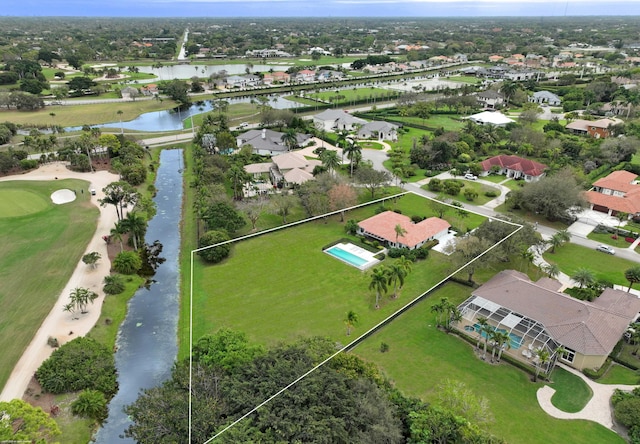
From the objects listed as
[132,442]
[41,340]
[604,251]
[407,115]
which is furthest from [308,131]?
[132,442]

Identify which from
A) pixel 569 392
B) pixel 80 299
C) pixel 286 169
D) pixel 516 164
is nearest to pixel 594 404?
pixel 569 392

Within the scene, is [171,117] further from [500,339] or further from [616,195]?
[500,339]

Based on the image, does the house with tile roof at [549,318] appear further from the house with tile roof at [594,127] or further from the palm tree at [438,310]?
the house with tile roof at [594,127]

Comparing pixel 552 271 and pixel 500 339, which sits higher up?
pixel 500 339

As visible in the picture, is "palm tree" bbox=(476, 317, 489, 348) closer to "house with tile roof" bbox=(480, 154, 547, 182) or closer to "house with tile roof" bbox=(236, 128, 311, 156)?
"house with tile roof" bbox=(480, 154, 547, 182)

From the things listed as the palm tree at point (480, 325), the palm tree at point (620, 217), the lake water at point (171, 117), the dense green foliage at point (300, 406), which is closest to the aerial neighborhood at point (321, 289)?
the dense green foliage at point (300, 406)

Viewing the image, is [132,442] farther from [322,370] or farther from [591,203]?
[591,203]
